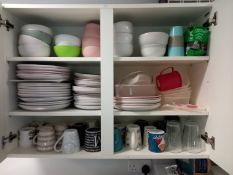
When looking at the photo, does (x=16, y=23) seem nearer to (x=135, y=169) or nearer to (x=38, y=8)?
(x=38, y=8)

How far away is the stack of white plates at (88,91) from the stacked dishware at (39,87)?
95 millimetres

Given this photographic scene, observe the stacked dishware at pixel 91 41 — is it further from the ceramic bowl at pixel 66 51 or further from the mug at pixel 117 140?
the mug at pixel 117 140

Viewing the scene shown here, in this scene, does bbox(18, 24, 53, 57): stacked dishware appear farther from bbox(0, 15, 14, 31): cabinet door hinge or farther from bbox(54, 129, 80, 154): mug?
bbox(54, 129, 80, 154): mug

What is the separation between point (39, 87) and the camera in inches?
35.9

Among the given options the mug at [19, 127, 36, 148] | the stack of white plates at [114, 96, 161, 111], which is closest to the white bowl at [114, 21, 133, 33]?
the stack of white plates at [114, 96, 161, 111]

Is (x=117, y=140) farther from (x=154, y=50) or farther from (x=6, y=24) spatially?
(x=6, y=24)

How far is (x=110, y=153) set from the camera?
90 centimetres

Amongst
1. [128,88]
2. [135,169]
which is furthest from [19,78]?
[135,169]

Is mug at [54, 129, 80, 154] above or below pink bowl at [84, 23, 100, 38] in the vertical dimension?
below

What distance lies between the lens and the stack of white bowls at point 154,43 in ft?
2.91

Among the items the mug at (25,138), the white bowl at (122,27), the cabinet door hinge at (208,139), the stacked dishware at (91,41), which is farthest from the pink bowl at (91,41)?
the cabinet door hinge at (208,139)

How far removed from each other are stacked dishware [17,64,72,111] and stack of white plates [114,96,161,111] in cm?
31

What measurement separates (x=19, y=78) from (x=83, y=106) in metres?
0.35

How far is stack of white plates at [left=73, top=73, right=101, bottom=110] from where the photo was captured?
939mm
